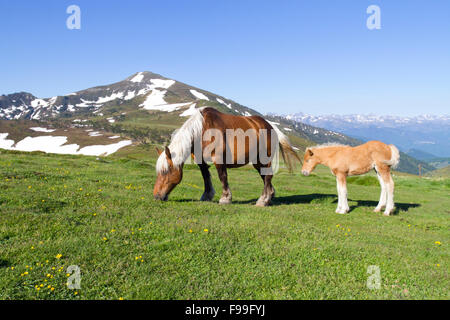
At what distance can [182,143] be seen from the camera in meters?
11.4

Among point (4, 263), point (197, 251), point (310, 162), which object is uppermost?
point (310, 162)

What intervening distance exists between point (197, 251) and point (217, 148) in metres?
5.35

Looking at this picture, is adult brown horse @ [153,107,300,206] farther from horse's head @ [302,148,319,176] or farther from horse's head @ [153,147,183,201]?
horse's head @ [302,148,319,176]

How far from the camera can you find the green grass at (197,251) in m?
5.81

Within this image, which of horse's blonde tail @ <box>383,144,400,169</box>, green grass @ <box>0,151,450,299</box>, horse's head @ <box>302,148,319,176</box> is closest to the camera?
green grass @ <box>0,151,450,299</box>

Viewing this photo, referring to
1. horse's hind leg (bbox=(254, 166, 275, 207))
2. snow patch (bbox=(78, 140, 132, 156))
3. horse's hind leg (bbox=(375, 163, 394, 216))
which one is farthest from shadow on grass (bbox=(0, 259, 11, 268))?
snow patch (bbox=(78, 140, 132, 156))

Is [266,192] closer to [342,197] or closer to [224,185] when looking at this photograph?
[224,185]

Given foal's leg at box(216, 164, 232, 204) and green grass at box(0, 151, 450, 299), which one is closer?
green grass at box(0, 151, 450, 299)

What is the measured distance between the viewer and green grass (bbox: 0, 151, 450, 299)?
229 inches

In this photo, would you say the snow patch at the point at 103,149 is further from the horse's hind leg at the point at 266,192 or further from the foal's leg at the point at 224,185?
the horse's hind leg at the point at 266,192

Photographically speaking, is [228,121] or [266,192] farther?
[266,192]

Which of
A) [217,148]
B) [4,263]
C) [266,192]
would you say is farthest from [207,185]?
[4,263]
